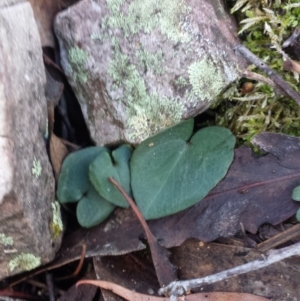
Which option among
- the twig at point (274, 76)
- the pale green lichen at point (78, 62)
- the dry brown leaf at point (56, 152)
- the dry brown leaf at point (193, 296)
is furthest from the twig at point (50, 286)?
the twig at point (274, 76)

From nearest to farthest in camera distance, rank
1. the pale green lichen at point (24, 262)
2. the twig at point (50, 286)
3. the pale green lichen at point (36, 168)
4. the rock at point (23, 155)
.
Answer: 1. the rock at point (23, 155)
2. the pale green lichen at point (36, 168)
3. the pale green lichen at point (24, 262)
4. the twig at point (50, 286)

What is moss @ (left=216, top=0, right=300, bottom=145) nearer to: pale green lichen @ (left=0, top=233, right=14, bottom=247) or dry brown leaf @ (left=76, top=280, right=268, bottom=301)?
dry brown leaf @ (left=76, top=280, right=268, bottom=301)

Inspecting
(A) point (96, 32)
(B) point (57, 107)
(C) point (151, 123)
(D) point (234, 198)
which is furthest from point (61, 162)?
(D) point (234, 198)

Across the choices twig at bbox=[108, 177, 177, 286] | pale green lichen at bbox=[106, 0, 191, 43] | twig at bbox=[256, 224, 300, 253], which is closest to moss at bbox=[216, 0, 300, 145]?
pale green lichen at bbox=[106, 0, 191, 43]

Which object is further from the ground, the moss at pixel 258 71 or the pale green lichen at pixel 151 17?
the pale green lichen at pixel 151 17

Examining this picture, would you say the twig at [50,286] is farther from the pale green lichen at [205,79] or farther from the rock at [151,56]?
the pale green lichen at [205,79]

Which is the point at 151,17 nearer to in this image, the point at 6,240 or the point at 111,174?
the point at 111,174
